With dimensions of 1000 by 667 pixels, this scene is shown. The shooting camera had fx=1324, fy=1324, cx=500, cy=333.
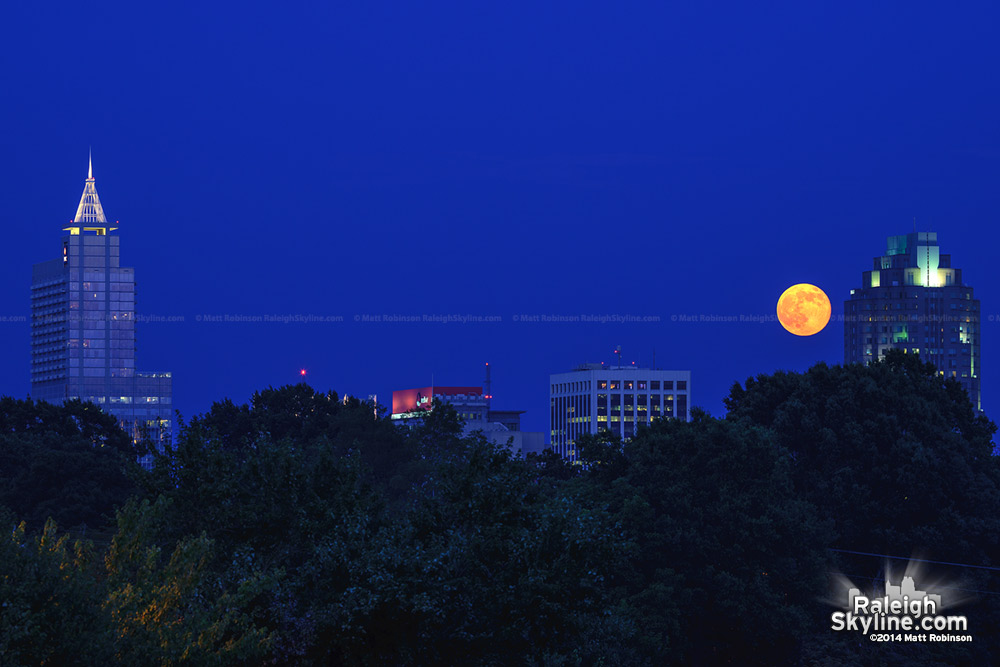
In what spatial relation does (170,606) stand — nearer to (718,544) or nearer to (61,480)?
(718,544)

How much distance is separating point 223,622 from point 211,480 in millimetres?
8314

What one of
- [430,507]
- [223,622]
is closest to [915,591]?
[430,507]

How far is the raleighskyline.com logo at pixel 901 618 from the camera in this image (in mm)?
Result: 57000

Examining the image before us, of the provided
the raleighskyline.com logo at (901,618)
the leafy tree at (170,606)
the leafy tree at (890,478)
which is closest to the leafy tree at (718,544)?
the raleighskyline.com logo at (901,618)

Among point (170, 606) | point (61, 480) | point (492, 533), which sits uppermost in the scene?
point (61, 480)

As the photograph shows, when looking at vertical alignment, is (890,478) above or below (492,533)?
above

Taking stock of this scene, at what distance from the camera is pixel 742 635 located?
53344 mm

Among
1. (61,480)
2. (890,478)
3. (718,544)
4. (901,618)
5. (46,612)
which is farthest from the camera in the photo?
(61,480)

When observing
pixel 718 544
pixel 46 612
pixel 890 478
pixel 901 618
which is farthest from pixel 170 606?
pixel 890 478

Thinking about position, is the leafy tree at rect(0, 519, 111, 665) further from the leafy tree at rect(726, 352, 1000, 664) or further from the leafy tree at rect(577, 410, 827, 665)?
the leafy tree at rect(726, 352, 1000, 664)

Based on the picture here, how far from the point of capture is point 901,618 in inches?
2291

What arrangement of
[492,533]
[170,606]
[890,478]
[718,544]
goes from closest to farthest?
[170,606] → [492,533] → [718,544] → [890,478]

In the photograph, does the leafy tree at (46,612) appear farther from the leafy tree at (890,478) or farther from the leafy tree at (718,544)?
the leafy tree at (890,478)

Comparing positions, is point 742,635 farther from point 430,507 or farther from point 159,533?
point 159,533
